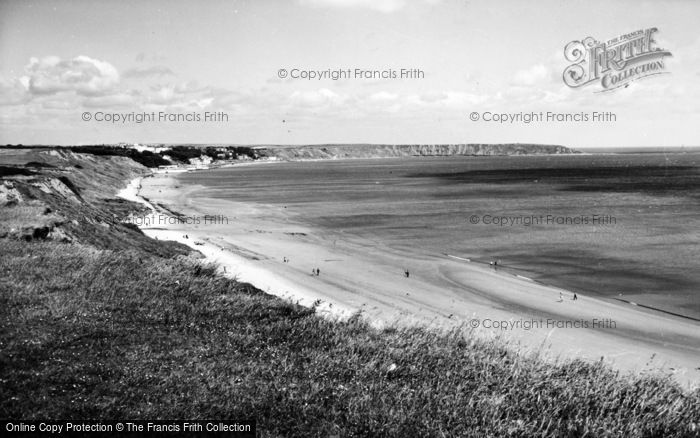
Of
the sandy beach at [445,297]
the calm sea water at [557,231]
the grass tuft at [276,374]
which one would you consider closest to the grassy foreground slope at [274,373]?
the grass tuft at [276,374]

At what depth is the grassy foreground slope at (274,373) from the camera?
268 inches

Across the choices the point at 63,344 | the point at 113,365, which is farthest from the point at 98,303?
the point at 113,365

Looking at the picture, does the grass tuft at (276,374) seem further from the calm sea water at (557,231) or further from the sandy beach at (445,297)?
the calm sea water at (557,231)

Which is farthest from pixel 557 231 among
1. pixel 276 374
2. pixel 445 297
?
pixel 276 374

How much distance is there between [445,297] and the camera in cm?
2347

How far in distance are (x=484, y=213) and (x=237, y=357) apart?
49.4 metres

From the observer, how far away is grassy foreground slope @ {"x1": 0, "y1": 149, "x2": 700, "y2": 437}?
268 inches

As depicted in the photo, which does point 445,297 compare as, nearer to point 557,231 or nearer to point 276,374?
point 276,374

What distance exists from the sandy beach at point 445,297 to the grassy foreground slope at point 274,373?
1.78 meters

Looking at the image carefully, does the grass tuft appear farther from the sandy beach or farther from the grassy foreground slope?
the sandy beach

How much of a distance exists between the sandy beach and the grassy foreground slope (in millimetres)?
1779

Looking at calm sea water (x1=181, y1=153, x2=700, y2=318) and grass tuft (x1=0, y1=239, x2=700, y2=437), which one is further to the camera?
calm sea water (x1=181, y1=153, x2=700, y2=318)

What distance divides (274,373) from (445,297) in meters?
16.5

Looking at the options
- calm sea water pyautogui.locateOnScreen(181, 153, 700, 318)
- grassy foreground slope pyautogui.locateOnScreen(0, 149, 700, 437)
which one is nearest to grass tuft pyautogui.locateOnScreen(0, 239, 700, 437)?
grassy foreground slope pyautogui.locateOnScreen(0, 149, 700, 437)
